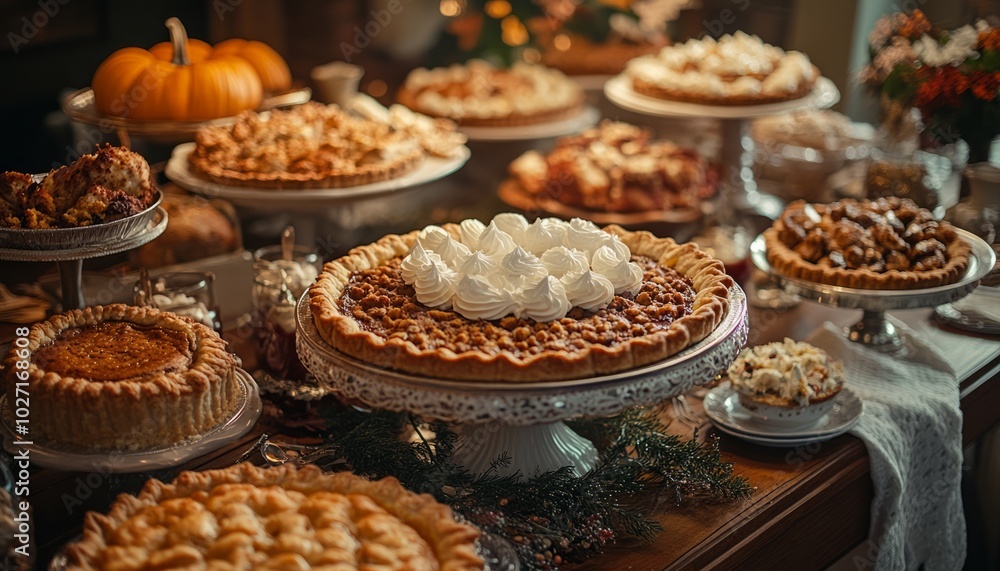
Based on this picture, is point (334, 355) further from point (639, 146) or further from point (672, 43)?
point (672, 43)

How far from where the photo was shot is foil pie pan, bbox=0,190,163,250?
1841 mm

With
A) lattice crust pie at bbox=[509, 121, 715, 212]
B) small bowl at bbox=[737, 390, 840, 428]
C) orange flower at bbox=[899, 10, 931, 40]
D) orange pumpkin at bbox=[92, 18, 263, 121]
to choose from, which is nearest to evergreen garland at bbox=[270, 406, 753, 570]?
small bowl at bbox=[737, 390, 840, 428]

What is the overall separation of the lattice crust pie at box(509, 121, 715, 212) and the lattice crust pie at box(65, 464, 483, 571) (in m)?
1.98

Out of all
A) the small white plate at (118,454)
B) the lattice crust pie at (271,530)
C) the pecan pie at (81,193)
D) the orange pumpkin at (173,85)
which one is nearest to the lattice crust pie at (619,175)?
the orange pumpkin at (173,85)

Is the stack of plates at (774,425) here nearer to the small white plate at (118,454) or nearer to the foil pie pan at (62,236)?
the small white plate at (118,454)

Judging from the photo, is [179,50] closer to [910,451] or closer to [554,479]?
[554,479]

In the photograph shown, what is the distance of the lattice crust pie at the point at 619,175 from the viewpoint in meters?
3.33

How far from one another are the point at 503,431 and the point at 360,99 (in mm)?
1797

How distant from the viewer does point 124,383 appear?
1663mm

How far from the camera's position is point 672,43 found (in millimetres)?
5094

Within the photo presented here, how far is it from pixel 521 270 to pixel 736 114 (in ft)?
5.93

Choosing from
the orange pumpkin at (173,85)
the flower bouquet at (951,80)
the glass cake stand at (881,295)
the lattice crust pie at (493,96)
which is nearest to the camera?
the glass cake stand at (881,295)

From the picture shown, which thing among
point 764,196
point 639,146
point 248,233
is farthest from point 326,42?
point 764,196

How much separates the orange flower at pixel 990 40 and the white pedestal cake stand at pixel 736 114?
628mm
